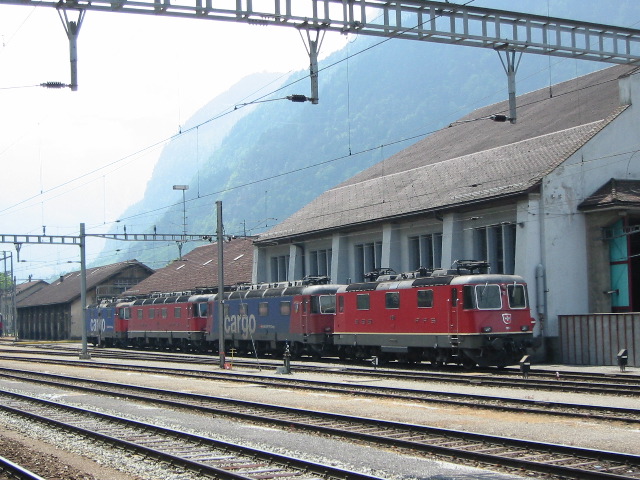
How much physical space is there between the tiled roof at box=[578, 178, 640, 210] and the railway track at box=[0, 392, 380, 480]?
22.4 metres

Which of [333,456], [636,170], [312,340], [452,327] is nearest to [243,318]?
[312,340]

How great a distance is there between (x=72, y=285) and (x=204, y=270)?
28425mm

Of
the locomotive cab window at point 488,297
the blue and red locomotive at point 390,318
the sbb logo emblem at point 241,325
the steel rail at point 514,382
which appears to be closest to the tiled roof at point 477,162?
the blue and red locomotive at point 390,318

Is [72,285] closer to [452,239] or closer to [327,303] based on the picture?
[327,303]

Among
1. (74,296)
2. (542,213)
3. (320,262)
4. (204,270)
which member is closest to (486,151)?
(542,213)

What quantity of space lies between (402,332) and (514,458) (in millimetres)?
19346

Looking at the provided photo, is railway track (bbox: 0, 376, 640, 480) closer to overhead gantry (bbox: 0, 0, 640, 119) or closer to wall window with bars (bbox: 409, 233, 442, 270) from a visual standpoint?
overhead gantry (bbox: 0, 0, 640, 119)

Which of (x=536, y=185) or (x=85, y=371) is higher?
(x=536, y=185)

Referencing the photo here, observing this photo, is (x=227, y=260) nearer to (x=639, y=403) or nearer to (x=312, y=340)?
(x=312, y=340)

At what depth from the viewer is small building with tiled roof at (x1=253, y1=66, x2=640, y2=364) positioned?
115 ft

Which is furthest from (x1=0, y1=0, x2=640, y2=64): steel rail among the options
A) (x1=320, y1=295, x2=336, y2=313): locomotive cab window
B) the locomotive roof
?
(x1=320, y1=295, x2=336, y2=313): locomotive cab window

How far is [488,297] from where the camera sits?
97.2 ft

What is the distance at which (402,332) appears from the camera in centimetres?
3200

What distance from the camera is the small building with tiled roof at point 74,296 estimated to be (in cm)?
8406
